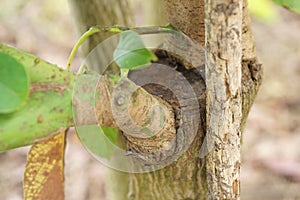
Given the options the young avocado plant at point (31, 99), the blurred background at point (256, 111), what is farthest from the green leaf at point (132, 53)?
the blurred background at point (256, 111)

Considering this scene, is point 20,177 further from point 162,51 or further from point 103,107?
point 103,107

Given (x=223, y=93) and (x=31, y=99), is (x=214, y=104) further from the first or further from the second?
(x=31, y=99)

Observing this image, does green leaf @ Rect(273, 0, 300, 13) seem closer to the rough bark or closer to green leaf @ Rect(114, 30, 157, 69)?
the rough bark

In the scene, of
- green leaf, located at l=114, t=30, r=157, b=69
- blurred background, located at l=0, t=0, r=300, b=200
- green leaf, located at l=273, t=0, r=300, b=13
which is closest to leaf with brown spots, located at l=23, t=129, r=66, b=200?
green leaf, located at l=114, t=30, r=157, b=69

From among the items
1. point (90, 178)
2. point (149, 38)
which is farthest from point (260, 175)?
point (149, 38)

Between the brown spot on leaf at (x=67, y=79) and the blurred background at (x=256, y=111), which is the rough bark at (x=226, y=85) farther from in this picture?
the blurred background at (x=256, y=111)

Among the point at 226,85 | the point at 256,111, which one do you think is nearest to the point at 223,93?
the point at 226,85
